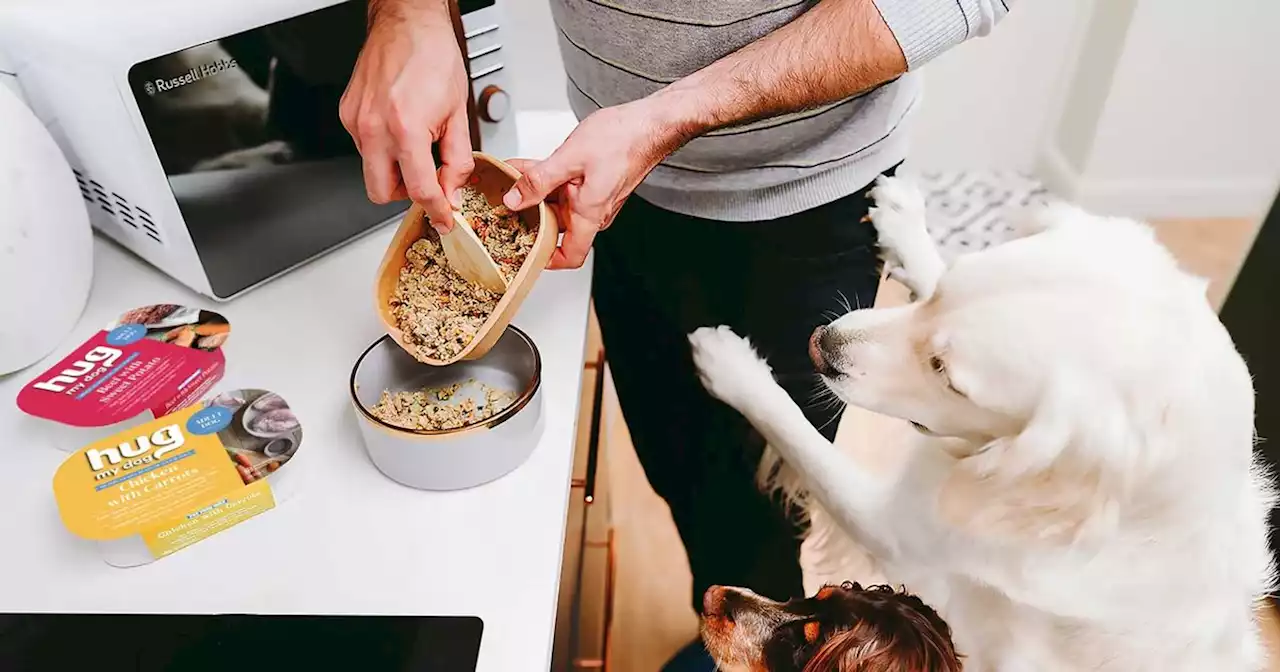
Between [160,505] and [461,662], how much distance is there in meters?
0.27

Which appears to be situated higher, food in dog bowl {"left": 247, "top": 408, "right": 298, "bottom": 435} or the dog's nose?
food in dog bowl {"left": 247, "top": 408, "right": 298, "bottom": 435}

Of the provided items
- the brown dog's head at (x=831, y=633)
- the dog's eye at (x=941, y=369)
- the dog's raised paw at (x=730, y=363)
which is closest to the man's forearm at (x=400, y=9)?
the dog's raised paw at (x=730, y=363)

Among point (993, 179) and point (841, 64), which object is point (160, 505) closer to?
point (841, 64)

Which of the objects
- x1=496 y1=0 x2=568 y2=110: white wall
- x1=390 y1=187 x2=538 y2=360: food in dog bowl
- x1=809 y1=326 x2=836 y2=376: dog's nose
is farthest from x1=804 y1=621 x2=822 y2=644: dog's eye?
x1=496 y1=0 x2=568 y2=110: white wall

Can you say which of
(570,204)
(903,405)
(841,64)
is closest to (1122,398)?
(903,405)

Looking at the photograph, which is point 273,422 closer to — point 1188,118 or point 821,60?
point 821,60

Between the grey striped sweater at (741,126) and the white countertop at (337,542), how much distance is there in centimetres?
24

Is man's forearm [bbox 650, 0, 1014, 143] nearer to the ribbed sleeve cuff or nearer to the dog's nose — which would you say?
the ribbed sleeve cuff

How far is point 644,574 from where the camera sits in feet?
5.47

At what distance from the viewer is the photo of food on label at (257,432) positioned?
2.39ft

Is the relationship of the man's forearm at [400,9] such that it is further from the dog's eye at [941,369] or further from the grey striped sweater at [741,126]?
the dog's eye at [941,369]

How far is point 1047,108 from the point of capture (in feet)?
8.10

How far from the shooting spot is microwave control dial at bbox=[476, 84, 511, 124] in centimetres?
105

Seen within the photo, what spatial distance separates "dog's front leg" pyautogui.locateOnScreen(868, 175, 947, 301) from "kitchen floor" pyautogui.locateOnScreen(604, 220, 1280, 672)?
451 millimetres
